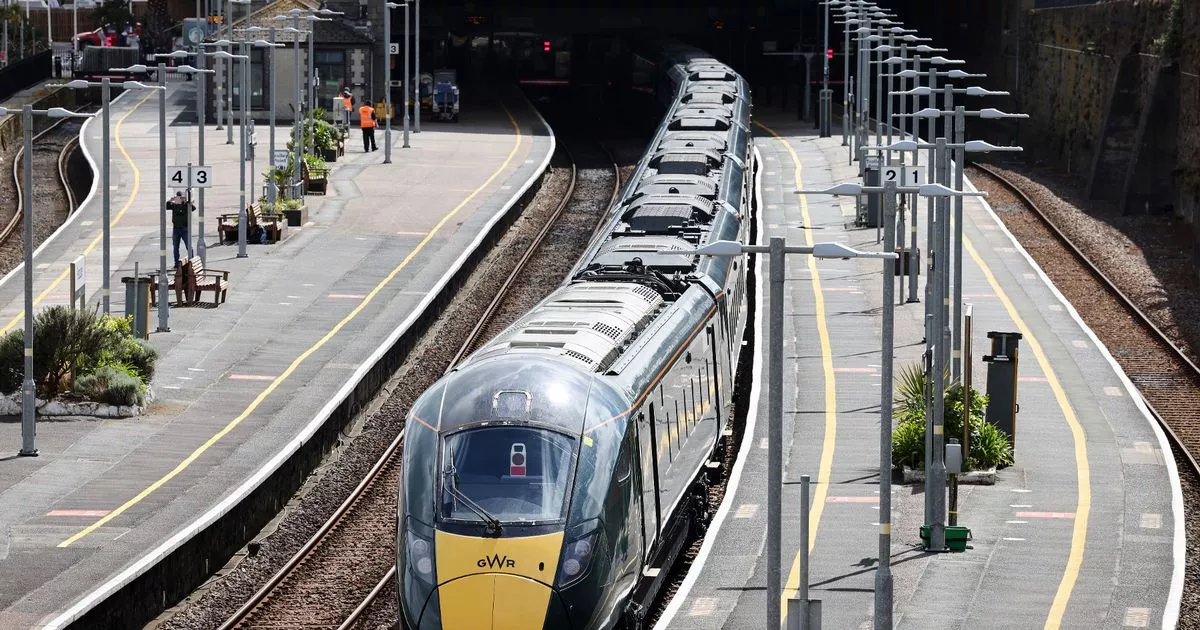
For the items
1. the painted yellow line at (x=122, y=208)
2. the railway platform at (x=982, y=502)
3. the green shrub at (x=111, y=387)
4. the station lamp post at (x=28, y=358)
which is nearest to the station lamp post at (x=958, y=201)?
the railway platform at (x=982, y=502)

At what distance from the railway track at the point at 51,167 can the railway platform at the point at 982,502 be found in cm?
2391

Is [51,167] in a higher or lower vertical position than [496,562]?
higher

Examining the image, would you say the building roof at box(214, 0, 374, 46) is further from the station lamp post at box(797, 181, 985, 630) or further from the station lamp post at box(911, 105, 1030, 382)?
the station lamp post at box(797, 181, 985, 630)

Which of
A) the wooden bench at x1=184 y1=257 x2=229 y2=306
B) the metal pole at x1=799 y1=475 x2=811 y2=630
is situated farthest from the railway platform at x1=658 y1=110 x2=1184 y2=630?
the wooden bench at x1=184 y1=257 x2=229 y2=306

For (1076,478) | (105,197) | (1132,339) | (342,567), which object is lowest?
(342,567)

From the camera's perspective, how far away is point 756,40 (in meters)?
92.2

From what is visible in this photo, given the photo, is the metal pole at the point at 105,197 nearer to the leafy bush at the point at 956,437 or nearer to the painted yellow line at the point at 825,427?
the painted yellow line at the point at 825,427

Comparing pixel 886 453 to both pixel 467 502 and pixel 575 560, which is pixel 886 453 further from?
pixel 467 502

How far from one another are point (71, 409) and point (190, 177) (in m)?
10.4

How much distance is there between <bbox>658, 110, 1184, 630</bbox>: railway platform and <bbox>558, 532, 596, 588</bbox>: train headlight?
232 cm

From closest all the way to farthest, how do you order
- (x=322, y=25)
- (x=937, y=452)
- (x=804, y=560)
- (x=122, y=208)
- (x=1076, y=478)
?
(x=804, y=560), (x=937, y=452), (x=1076, y=478), (x=122, y=208), (x=322, y=25)

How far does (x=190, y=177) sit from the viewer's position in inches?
1578

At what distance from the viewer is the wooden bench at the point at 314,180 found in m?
54.6

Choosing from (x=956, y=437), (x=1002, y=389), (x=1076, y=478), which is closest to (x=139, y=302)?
(x=956, y=437)
